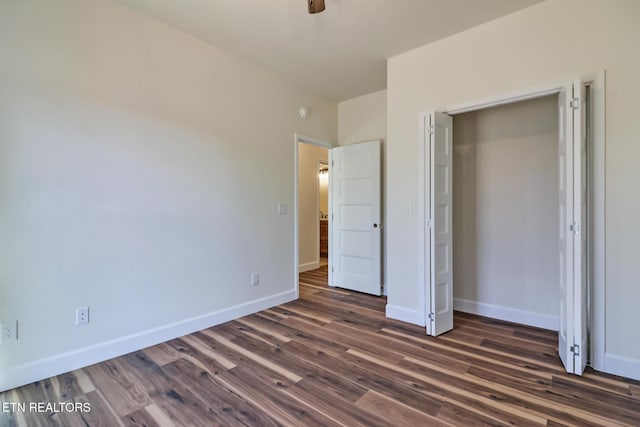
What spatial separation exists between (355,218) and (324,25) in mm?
2457

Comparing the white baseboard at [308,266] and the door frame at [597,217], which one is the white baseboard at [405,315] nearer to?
the door frame at [597,217]

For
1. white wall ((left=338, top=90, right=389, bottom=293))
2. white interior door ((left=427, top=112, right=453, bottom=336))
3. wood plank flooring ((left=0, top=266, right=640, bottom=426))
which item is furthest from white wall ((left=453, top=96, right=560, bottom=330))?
white wall ((left=338, top=90, right=389, bottom=293))

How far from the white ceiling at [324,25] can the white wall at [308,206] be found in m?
2.21

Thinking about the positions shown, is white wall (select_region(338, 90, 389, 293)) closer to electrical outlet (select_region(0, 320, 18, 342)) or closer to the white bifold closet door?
the white bifold closet door

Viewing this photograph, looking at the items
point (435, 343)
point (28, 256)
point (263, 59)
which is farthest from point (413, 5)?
point (28, 256)

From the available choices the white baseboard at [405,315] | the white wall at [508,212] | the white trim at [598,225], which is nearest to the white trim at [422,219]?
the white baseboard at [405,315]

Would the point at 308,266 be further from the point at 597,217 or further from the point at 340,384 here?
the point at 597,217

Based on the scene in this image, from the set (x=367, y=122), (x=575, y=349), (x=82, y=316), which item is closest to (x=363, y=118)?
(x=367, y=122)

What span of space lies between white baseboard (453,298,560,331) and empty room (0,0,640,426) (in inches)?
1.1

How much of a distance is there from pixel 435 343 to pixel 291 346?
4.21 ft

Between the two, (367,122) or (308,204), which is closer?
(367,122)

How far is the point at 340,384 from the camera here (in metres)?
2.03

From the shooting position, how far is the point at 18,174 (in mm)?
1984

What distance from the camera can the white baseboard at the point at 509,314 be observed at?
9.50 feet
